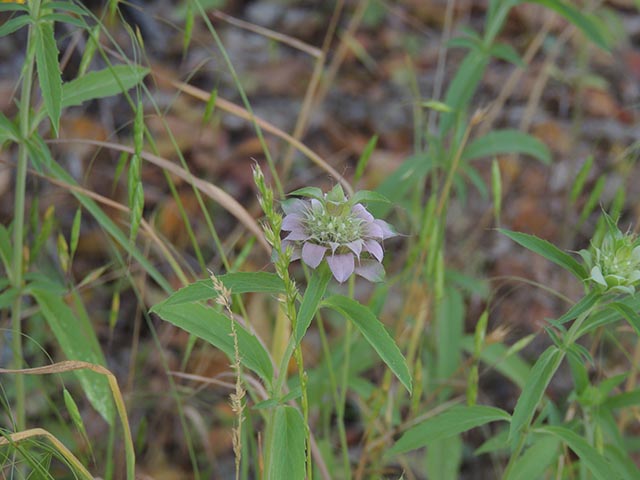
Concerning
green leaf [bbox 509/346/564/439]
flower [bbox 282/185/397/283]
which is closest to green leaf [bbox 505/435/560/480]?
green leaf [bbox 509/346/564/439]

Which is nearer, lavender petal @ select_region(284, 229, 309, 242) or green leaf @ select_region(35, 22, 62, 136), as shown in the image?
lavender petal @ select_region(284, 229, 309, 242)

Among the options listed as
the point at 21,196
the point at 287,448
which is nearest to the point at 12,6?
the point at 21,196

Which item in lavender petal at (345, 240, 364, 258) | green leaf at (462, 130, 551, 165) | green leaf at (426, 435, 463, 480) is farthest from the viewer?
green leaf at (462, 130, 551, 165)

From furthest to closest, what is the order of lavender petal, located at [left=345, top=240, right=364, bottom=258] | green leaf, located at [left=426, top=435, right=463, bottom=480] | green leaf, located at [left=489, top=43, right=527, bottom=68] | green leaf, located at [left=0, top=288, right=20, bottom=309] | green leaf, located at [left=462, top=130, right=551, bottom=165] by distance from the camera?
1. green leaf, located at [left=462, top=130, right=551, bottom=165]
2. green leaf, located at [left=489, top=43, right=527, bottom=68]
3. green leaf, located at [left=426, top=435, right=463, bottom=480]
4. green leaf, located at [left=0, top=288, right=20, bottom=309]
5. lavender petal, located at [left=345, top=240, right=364, bottom=258]

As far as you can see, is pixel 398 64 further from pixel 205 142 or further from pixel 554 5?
pixel 554 5

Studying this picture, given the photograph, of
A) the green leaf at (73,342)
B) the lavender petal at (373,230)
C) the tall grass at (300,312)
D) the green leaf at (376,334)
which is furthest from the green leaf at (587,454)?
the green leaf at (73,342)

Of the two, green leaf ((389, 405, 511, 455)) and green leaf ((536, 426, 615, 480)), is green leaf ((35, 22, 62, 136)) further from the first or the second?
green leaf ((536, 426, 615, 480))

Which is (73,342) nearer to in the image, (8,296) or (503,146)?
(8,296)
